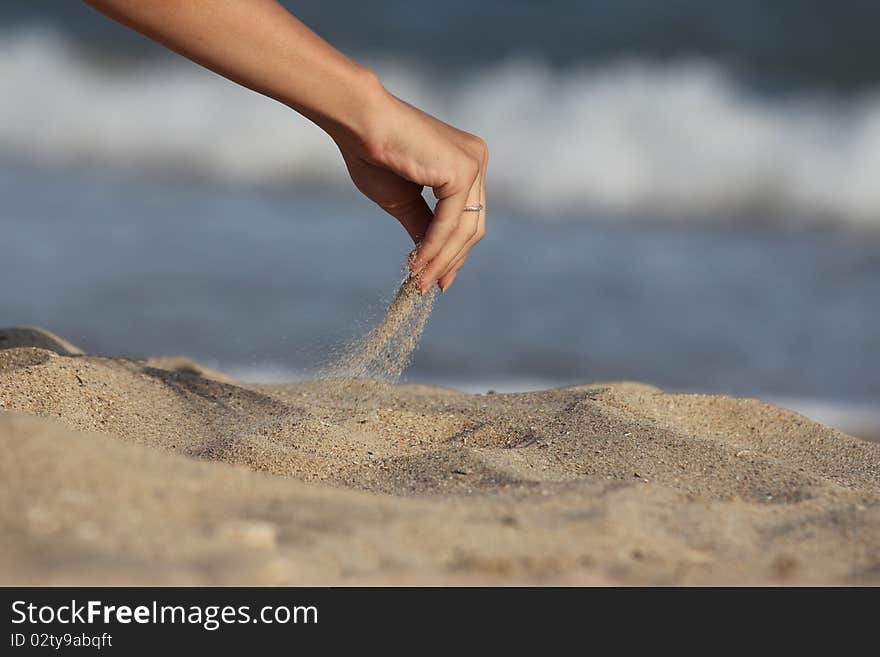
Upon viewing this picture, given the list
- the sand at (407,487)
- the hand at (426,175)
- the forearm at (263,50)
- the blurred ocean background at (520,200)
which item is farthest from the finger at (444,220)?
the blurred ocean background at (520,200)

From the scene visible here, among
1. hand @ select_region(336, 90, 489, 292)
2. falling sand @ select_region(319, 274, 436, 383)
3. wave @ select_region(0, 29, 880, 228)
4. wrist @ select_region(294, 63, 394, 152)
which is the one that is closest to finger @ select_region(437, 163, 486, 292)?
hand @ select_region(336, 90, 489, 292)

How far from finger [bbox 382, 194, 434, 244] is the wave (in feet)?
15.5

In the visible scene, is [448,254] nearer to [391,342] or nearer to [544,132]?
[391,342]

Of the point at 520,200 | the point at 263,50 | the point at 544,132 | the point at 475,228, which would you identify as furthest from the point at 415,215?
the point at 544,132

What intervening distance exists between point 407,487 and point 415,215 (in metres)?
0.57

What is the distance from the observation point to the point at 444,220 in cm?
181

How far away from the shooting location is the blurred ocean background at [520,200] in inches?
183

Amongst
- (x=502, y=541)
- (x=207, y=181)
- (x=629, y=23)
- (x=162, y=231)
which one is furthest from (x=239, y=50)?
(x=629, y=23)

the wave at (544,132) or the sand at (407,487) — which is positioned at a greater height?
the wave at (544,132)

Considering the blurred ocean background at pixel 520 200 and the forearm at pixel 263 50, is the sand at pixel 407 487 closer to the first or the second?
the forearm at pixel 263 50

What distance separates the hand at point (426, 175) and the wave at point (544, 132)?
15.8ft
